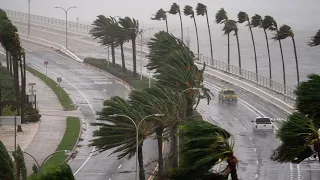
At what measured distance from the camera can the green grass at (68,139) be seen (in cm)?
7269

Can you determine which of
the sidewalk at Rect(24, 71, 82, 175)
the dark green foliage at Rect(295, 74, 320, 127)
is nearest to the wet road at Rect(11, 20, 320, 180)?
the sidewalk at Rect(24, 71, 82, 175)

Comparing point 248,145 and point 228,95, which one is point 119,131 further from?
point 228,95

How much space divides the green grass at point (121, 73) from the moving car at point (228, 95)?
932 cm

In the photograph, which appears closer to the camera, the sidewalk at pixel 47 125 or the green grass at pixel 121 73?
the sidewalk at pixel 47 125

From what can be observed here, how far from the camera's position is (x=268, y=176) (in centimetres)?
6706

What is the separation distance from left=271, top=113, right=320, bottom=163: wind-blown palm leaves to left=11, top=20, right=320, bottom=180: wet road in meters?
25.1

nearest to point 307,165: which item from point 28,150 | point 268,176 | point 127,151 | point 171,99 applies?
point 268,176

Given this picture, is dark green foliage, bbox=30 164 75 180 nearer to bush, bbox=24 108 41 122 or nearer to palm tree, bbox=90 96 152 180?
palm tree, bbox=90 96 152 180

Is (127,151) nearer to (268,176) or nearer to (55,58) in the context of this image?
(268,176)

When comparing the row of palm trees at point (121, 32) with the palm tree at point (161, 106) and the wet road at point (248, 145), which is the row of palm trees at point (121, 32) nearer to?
the wet road at point (248, 145)

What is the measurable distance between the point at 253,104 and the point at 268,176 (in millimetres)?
35174

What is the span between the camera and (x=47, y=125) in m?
89.4

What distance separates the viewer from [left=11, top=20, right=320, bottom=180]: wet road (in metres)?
67.9

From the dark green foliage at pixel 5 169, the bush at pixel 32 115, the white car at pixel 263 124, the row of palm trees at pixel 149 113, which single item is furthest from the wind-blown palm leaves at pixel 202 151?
the bush at pixel 32 115
